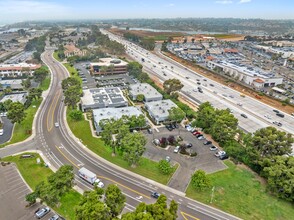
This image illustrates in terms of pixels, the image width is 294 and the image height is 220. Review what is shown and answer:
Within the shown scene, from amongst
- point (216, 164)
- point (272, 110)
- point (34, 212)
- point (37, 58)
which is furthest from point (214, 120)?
point (37, 58)

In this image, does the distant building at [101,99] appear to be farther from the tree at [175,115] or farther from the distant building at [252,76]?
the distant building at [252,76]

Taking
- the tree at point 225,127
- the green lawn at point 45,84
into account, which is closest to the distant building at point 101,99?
the green lawn at point 45,84

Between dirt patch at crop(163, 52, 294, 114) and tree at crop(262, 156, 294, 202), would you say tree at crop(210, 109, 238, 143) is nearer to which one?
tree at crop(262, 156, 294, 202)

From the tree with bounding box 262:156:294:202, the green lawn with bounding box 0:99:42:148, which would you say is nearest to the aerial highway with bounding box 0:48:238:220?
the green lawn with bounding box 0:99:42:148

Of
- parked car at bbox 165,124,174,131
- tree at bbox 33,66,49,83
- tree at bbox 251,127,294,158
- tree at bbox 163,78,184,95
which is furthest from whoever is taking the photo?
tree at bbox 33,66,49,83

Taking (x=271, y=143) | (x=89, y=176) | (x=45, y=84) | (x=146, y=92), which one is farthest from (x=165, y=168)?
(x=45, y=84)

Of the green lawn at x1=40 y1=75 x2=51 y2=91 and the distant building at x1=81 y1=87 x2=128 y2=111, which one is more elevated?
the distant building at x1=81 y1=87 x2=128 y2=111
